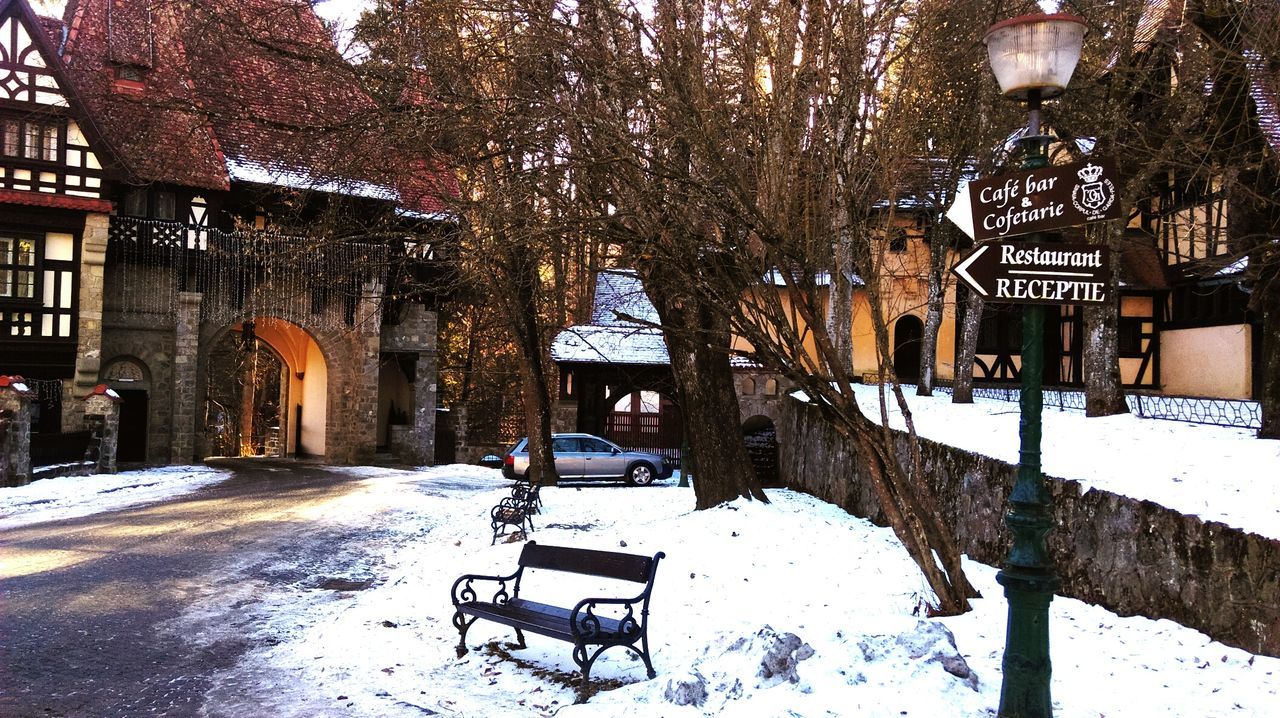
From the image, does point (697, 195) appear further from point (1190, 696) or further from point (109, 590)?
point (109, 590)

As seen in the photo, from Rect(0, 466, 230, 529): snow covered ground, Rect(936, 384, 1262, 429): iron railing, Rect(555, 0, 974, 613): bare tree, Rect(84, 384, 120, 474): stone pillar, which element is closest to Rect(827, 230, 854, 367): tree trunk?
Rect(555, 0, 974, 613): bare tree

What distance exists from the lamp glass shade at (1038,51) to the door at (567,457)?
22.3 metres

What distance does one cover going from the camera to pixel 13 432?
19703 mm

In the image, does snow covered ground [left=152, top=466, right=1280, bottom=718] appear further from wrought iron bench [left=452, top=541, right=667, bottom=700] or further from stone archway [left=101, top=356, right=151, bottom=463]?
stone archway [left=101, top=356, right=151, bottom=463]

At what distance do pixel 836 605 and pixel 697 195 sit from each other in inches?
127

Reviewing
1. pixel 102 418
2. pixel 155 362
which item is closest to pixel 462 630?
pixel 102 418

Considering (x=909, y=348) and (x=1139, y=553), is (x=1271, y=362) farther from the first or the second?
(x=909, y=348)

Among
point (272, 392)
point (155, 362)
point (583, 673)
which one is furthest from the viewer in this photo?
point (272, 392)

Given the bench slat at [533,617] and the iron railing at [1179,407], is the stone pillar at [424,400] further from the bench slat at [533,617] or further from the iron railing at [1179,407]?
the bench slat at [533,617]

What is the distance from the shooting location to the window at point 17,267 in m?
26.1

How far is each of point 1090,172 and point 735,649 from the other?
341cm

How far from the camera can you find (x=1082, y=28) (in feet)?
15.9

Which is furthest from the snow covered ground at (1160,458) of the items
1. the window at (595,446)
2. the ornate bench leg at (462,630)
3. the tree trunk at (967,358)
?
the window at (595,446)

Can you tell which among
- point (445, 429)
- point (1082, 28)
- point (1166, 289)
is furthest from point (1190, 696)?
point (445, 429)
